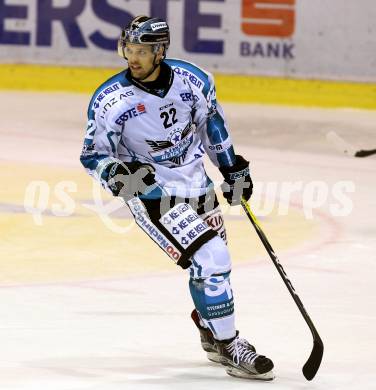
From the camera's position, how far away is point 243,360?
16.7 feet

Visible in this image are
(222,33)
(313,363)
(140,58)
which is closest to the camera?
(313,363)

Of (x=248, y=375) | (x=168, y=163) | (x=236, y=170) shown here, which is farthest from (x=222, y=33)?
(x=248, y=375)

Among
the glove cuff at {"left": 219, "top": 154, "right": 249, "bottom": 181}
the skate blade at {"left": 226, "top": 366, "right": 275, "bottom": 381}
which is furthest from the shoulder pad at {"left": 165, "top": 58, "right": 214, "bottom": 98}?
the skate blade at {"left": 226, "top": 366, "right": 275, "bottom": 381}

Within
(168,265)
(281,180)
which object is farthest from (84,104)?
(168,265)

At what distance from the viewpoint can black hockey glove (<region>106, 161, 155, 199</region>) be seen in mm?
5027

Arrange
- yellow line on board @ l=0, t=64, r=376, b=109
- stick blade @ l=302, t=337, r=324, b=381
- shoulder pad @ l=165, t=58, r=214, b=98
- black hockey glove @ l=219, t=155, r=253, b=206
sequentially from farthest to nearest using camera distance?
yellow line on board @ l=0, t=64, r=376, b=109, black hockey glove @ l=219, t=155, r=253, b=206, shoulder pad @ l=165, t=58, r=214, b=98, stick blade @ l=302, t=337, r=324, b=381

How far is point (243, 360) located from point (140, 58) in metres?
1.18

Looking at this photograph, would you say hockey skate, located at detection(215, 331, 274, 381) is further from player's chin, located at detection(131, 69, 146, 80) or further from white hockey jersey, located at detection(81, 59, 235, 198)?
player's chin, located at detection(131, 69, 146, 80)

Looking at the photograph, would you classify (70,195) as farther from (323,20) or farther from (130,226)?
(323,20)

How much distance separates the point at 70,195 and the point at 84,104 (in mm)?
3673

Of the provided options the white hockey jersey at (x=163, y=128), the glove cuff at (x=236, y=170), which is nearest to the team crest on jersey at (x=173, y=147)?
the white hockey jersey at (x=163, y=128)

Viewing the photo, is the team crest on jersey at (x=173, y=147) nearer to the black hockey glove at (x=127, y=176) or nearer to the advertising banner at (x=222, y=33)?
the black hockey glove at (x=127, y=176)

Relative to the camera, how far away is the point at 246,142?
11539 millimetres

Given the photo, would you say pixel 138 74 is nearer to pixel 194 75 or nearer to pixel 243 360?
pixel 194 75
